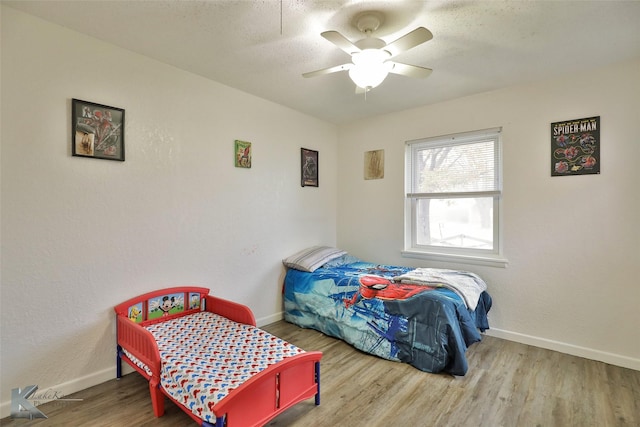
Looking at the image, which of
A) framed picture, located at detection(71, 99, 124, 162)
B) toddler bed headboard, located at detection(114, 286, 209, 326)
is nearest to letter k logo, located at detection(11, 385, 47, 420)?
toddler bed headboard, located at detection(114, 286, 209, 326)

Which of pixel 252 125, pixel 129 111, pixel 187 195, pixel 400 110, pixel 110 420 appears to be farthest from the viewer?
pixel 400 110

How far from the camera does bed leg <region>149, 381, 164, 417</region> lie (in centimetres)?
185

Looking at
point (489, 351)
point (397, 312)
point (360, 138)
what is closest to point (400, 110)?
point (360, 138)

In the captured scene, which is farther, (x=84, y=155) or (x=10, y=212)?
(x=84, y=155)

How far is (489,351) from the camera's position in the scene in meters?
2.77

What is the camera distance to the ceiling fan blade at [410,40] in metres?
1.64

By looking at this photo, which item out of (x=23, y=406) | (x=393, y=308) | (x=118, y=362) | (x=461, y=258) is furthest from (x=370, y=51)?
(x=23, y=406)

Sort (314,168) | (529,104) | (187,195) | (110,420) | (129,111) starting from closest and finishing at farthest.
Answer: (110,420)
(129,111)
(187,195)
(529,104)
(314,168)

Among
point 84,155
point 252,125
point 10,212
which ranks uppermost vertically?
point 252,125

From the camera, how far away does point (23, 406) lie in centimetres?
191

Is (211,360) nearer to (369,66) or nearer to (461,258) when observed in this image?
(369,66)

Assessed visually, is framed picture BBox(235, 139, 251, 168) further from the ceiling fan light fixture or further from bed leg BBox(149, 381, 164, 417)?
bed leg BBox(149, 381, 164, 417)

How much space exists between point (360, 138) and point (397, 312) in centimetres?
241

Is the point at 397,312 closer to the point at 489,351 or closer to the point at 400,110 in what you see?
the point at 489,351
